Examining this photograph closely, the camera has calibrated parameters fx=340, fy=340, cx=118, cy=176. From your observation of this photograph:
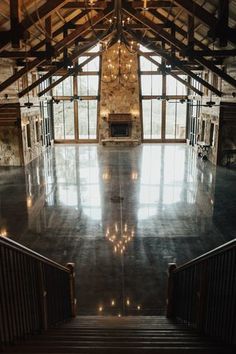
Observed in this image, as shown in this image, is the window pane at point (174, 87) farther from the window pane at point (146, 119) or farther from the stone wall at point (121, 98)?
the stone wall at point (121, 98)

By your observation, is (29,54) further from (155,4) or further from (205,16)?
(205,16)

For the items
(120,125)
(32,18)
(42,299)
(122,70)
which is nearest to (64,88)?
(122,70)

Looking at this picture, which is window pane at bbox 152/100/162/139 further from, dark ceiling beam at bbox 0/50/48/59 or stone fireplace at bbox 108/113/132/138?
dark ceiling beam at bbox 0/50/48/59

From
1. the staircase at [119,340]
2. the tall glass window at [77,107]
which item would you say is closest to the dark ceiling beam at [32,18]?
the staircase at [119,340]

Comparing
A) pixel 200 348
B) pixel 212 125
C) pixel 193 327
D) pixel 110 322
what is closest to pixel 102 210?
pixel 110 322

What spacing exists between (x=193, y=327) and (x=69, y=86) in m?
22.5

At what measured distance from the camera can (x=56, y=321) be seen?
423 centimetres

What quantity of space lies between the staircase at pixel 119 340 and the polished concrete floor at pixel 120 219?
146cm

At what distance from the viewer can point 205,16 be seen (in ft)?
28.2

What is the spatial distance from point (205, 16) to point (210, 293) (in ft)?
24.4

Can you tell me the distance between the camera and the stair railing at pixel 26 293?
2.73 m

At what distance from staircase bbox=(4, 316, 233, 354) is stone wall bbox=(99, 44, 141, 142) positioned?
66.8 ft

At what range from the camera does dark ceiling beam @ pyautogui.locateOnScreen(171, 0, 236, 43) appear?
8227mm

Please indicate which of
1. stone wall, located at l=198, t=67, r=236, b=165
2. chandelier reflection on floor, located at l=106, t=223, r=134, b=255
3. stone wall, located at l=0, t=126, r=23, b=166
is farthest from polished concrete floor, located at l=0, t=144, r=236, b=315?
stone wall, located at l=198, t=67, r=236, b=165
